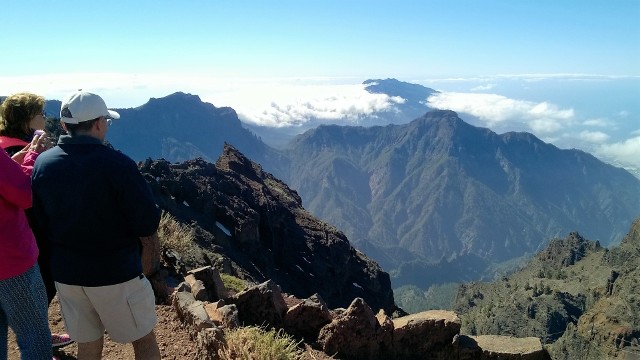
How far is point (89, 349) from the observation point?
205 inches

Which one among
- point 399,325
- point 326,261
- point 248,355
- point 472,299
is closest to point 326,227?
point 326,261

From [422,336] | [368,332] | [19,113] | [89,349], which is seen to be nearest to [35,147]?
[19,113]

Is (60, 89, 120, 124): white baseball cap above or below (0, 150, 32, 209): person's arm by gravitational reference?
above

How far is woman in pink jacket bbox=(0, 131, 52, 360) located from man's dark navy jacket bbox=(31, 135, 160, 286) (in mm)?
192

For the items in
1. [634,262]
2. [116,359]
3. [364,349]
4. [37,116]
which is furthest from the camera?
[634,262]

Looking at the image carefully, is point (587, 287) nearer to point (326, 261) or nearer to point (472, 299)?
point (472, 299)

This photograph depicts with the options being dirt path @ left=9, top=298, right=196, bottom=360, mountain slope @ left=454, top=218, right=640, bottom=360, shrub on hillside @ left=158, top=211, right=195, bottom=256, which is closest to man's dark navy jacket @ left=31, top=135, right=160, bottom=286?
dirt path @ left=9, top=298, right=196, bottom=360

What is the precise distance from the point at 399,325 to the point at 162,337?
429 centimetres

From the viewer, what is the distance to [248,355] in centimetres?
590

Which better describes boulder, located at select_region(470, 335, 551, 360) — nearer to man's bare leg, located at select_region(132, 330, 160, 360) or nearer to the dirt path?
the dirt path

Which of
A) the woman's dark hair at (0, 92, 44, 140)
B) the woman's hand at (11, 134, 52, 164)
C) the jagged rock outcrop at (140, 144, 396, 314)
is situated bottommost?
the jagged rock outcrop at (140, 144, 396, 314)

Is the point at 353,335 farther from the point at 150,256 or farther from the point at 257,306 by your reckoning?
the point at 150,256

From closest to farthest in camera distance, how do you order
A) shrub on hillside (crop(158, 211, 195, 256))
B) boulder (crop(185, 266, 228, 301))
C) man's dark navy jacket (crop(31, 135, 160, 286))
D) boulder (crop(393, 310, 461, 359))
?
1. man's dark navy jacket (crop(31, 135, 160, 286))
2. boulder (crop(393, 310, 461, 359))
3. boulder (crop(185, 266, 228, 301))
4. shrub on hillside (crop(158, 211, 195, 256))

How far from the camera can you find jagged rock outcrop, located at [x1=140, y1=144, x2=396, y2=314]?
34.2 m
